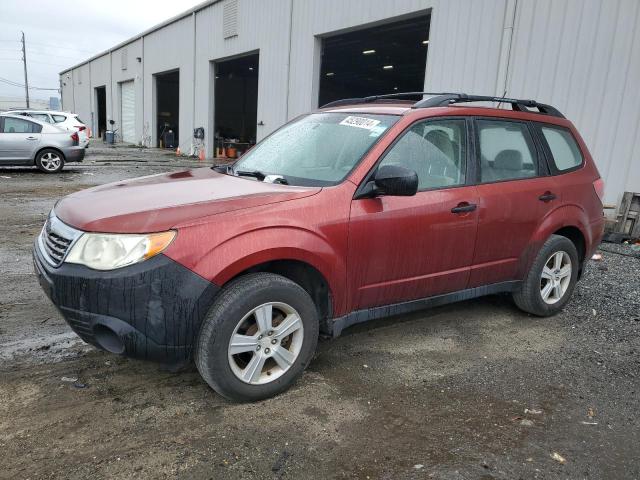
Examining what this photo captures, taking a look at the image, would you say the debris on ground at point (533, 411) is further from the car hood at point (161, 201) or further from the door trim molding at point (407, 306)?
the car hood at point (161, 201)

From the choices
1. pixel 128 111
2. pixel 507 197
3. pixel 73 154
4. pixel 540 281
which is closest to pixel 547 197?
pixel 507 197

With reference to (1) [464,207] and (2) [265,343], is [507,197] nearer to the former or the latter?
(1) [464,207]

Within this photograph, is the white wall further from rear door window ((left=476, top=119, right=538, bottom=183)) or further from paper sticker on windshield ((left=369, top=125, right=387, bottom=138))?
paper sticker on windshield ((left=369, top=125, right=387, bottom=138))

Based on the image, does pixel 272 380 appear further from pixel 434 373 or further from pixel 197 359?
pixel 434 373

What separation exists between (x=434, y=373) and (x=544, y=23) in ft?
24.2

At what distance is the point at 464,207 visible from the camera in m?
3.76

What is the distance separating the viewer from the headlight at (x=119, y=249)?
266 cm

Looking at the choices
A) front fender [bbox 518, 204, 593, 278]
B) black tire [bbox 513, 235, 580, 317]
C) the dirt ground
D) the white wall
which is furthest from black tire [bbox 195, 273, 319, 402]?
the white wall

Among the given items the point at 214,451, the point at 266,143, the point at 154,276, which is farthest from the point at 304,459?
the point at 266,143

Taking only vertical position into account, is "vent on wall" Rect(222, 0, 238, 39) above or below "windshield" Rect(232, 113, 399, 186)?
above

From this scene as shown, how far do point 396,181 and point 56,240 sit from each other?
2.05 metres

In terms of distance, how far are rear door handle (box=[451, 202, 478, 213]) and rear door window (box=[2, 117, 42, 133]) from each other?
46.0ft

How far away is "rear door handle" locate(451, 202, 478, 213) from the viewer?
Answer: 371cm

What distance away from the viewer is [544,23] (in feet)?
28.1
